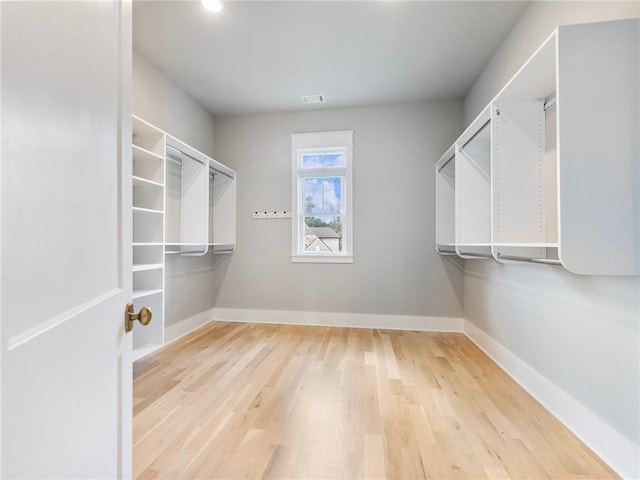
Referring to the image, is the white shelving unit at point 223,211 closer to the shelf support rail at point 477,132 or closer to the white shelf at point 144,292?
the white shelf at point 144,292

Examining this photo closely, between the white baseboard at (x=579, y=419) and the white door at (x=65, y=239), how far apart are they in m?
1.99

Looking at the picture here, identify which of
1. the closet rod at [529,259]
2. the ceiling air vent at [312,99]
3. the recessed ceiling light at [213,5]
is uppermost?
the ceiling air vent at [312,99]

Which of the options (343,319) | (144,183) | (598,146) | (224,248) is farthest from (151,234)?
(598,146)

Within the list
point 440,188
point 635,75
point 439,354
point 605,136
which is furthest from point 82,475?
point 440,188

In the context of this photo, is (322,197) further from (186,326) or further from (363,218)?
(186,326)

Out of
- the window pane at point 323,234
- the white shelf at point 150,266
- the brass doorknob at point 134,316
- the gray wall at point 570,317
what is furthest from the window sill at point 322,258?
the brass doorknob at point 134,316

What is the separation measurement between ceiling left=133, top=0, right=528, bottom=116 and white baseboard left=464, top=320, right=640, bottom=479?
8.61 ft

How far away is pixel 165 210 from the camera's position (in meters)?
3.04

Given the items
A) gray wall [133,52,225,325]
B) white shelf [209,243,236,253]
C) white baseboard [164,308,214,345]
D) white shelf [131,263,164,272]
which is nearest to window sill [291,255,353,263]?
white shelf [209,243,236,253]

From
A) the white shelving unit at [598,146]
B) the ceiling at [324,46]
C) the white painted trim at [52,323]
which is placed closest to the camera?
the white painted trim at [52,323]

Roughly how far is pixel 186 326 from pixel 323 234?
6.41 feet

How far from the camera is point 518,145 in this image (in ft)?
6.43

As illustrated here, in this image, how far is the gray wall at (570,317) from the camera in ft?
4.70

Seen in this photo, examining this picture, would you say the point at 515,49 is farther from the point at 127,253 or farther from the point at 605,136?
the point at 127,253
